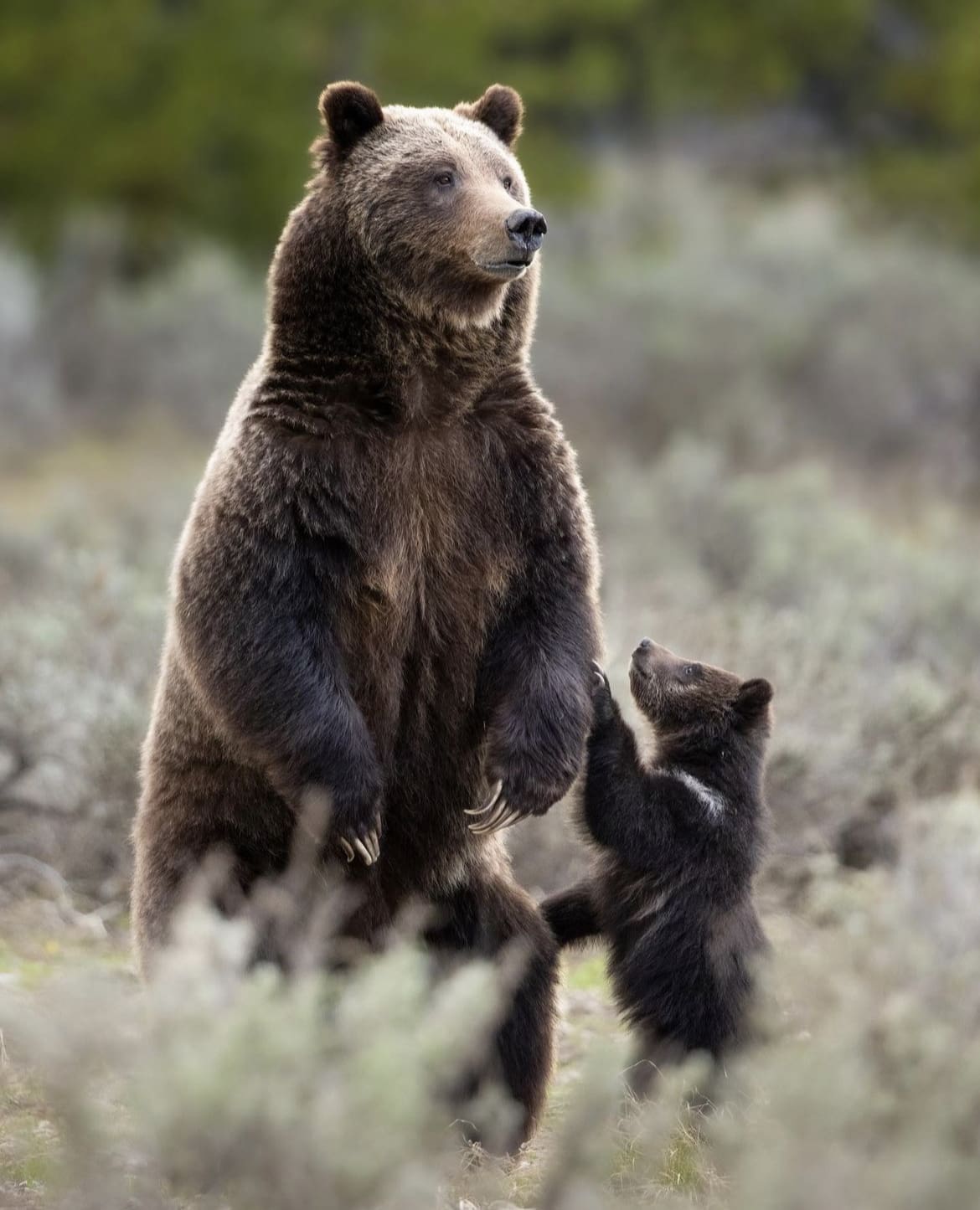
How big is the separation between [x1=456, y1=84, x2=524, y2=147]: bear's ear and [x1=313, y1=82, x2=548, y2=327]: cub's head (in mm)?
228

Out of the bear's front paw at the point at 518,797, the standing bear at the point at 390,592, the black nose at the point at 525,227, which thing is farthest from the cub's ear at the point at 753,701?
the black nose at the point at 525,227

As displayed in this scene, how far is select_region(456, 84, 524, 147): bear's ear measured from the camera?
4992mm

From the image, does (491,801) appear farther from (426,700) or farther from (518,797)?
(426,700)

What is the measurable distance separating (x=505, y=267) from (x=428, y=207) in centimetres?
28

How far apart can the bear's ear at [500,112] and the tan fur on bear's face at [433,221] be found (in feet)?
1.12

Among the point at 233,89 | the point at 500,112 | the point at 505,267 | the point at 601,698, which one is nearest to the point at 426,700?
the point at 601,698

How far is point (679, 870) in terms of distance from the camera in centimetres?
460

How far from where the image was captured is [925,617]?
9703 mm

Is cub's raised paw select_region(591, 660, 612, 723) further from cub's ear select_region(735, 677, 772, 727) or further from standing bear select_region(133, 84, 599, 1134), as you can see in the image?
cub's ear select_region(735, 677, 772, 727)

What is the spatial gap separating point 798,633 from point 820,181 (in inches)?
858

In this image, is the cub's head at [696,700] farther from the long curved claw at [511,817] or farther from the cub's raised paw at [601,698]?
the long curved claw at [511,817]

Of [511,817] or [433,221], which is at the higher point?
[433,221]

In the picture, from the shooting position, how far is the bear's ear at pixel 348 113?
466 centimetres

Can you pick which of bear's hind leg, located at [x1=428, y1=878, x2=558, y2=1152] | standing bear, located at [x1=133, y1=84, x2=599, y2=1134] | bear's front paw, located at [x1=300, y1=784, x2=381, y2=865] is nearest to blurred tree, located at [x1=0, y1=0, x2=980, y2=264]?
standing bear, located at [x1=133, y1=84, x2=599, y2=1134]
